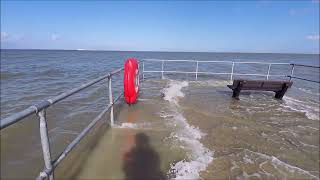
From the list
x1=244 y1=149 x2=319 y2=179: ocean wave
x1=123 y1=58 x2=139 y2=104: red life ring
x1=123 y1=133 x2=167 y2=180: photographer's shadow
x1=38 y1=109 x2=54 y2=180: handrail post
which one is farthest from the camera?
x1=123 y1=58 x2=139 y2=104: red life ring

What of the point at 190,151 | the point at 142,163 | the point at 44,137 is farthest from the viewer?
the point at 190,151

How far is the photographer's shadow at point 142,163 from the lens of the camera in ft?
9.21

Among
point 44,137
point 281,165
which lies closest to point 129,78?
point 281,165

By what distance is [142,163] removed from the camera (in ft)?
10.1

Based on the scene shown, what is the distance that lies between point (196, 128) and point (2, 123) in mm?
3637

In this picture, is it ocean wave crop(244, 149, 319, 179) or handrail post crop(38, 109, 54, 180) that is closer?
handrail post crop(38, 109, 54, 180)

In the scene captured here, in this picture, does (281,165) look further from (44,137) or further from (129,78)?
(129,78)

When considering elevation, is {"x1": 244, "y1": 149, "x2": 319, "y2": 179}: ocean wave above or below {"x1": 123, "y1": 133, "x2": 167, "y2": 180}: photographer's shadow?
above

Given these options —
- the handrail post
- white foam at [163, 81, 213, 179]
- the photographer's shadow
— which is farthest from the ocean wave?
the handrail post

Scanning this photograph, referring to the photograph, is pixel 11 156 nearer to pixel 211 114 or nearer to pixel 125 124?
pixel 125 124

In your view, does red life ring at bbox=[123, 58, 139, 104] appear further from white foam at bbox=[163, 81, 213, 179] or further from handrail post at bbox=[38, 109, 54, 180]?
handrail post at bbox=[38, 109, 54, 180]

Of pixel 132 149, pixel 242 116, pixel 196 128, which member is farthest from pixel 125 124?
pixel 242 116

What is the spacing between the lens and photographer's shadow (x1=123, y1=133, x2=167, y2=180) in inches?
111

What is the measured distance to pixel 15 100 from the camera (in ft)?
26.8
